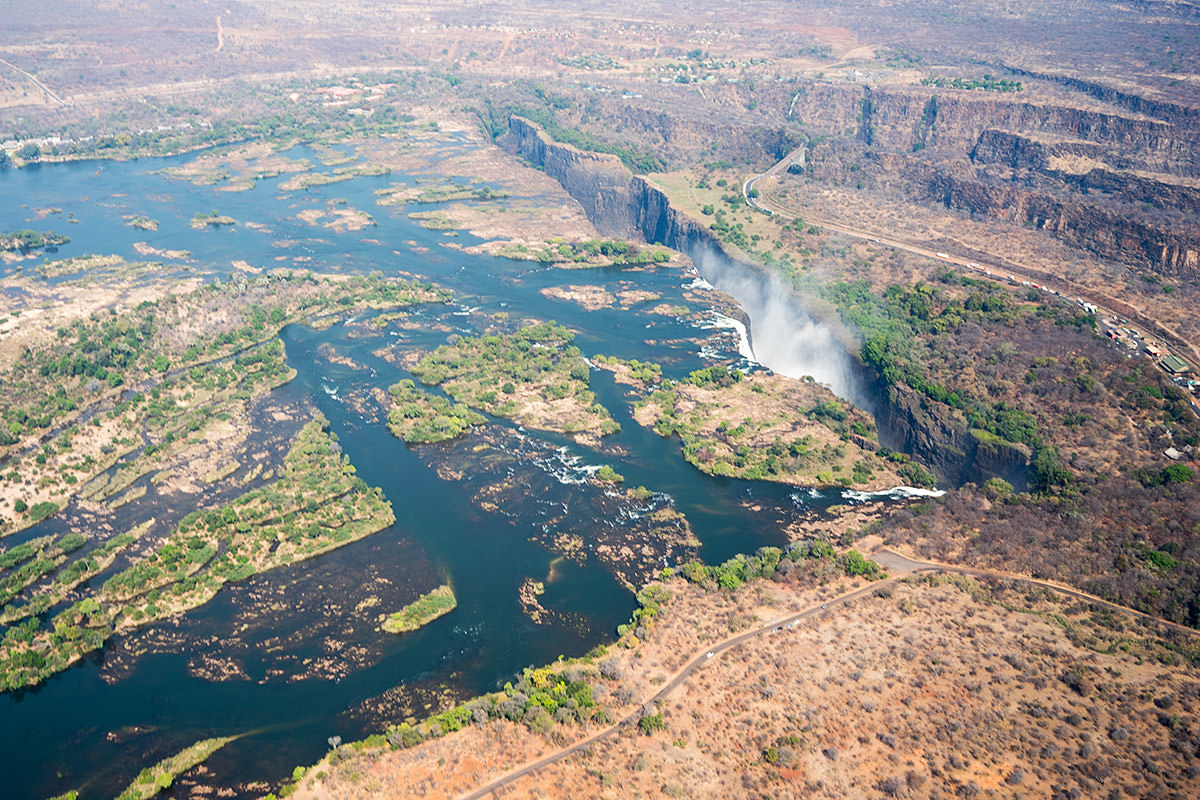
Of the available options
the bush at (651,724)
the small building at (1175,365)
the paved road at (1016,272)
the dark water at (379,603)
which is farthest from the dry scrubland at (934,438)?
the dark water at (379,603)

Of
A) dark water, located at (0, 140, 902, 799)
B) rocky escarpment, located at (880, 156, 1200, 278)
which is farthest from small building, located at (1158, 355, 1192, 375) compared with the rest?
dark water, located at (0, 140, 902, 799)

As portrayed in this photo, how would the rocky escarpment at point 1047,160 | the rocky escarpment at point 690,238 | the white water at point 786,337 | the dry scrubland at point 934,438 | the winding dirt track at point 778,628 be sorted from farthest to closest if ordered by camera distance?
1. the rocky escarpment at point 1047,160
2. the white water at point 786,337
3. the rocky escarpment at point 690,238
4. the winding dirt track at point 778,628
5. the dry scrubland at point 934,438

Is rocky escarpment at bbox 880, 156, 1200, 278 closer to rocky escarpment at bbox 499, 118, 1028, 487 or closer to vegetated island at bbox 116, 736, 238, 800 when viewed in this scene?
rocky escarpment at bbox 499, 118, 1028, 487

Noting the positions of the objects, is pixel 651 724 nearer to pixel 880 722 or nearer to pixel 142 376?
pixel 880 722

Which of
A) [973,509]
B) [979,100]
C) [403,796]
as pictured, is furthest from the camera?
[979,100]

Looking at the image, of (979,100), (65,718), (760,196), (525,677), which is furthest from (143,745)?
(979,100)

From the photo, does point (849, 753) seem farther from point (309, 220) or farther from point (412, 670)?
point (309, 220)

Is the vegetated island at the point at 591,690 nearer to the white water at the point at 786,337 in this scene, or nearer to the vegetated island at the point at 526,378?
the vegetated island at the point at 526,378
